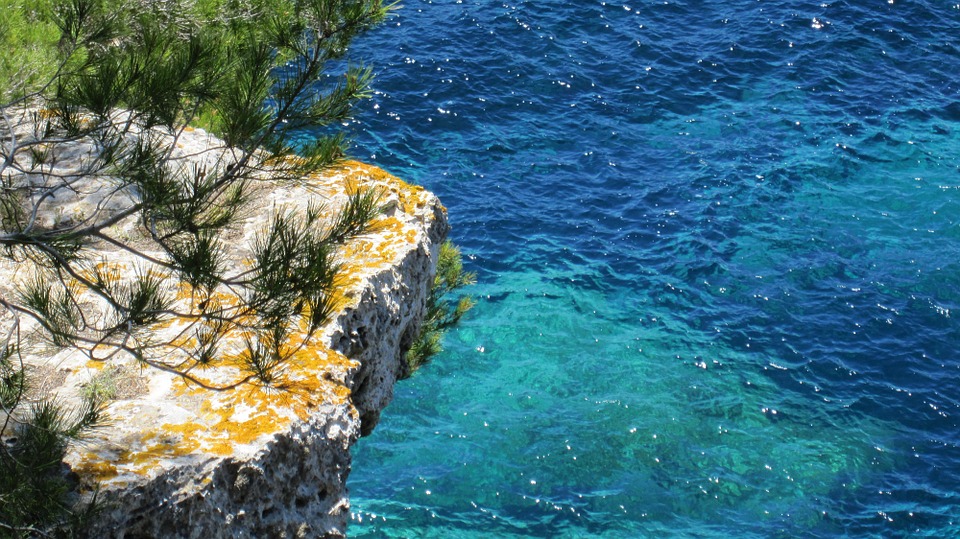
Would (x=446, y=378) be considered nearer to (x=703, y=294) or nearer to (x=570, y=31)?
(x=703, y=294)

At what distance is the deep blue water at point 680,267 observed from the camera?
11.4m

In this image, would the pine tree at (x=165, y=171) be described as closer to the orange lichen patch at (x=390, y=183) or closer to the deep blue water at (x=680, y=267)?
the deep blue water at (x=680, y=267)

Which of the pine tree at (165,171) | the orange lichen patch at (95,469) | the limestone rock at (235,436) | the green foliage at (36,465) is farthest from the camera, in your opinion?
the limestone rock at (235,436)

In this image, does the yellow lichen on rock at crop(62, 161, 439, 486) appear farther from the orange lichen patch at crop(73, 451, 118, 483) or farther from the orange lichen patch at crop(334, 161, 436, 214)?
the orange lichen patch at crop(334, 161, 436, 214)

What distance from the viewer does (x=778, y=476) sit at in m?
11.7

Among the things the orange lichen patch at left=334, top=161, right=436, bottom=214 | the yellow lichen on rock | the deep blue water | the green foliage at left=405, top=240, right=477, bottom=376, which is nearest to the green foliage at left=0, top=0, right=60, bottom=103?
the yellow lichen on rock

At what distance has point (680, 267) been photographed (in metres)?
15.3

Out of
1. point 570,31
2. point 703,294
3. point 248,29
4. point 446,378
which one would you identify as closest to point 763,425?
point 703,294

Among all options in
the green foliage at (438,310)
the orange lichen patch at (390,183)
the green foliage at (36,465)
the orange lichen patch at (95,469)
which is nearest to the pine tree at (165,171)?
the green foliage at (36,465)

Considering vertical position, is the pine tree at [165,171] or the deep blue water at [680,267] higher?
the pine tree at [165,171]

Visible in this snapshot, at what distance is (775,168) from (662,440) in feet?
24.6

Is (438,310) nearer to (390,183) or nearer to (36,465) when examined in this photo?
(390,183)

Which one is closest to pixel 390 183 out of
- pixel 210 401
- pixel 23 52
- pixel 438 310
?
pixel 438 310

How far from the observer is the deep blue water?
1141 centimetres
